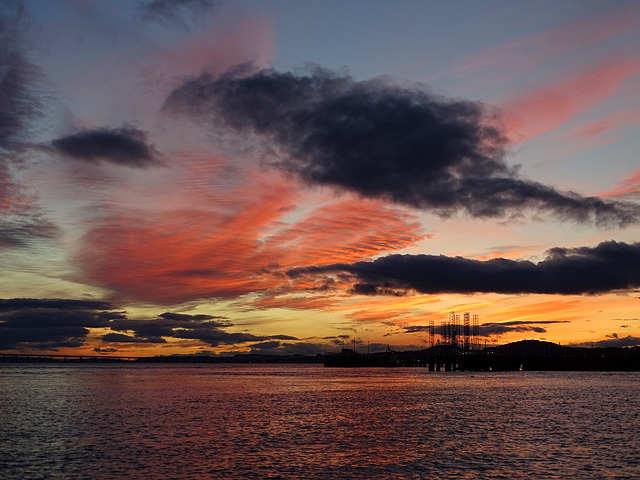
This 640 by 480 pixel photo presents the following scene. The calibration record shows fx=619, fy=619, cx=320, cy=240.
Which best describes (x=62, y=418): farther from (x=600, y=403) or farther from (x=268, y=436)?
(x=600, y=403)

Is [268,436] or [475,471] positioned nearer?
[475,471]

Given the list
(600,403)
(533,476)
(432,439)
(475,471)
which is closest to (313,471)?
(475,471)

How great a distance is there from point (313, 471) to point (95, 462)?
46.6ft

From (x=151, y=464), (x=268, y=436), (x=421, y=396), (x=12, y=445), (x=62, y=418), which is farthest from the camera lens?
(x=421, y=396)

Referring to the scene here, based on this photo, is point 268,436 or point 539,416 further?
point 539,416

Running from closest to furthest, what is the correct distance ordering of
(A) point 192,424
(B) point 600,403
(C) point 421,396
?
(A) point 192,424
(B) point 600,403
(C) point 421,396

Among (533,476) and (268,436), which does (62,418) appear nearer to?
(268,436)

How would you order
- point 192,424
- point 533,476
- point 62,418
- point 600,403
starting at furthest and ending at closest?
point 600,403 → point 62,418 → point 192,424 → point 533,476

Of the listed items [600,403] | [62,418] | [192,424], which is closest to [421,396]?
[600,403]

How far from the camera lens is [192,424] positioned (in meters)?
60.6

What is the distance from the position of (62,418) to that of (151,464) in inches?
1316

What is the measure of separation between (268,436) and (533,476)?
78.7ft

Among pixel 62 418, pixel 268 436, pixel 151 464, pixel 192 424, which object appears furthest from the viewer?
pixel 62 418

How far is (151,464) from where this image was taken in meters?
38.5
